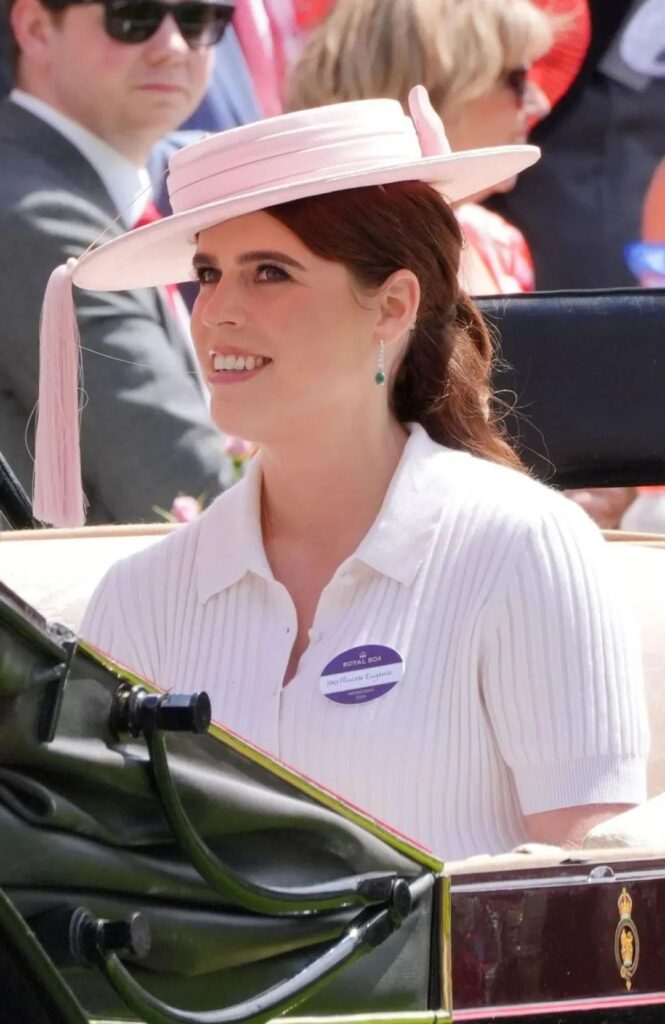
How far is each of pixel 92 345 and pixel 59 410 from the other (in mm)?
1534

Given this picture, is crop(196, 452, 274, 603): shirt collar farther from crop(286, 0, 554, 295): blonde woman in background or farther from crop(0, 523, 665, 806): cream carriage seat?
crop(286, 0, 554, 295): blonde woman in background

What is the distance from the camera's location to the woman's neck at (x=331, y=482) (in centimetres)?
A: 206

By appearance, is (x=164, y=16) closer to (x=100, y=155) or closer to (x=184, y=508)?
(x=100, y=155)

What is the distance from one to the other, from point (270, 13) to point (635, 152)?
33.8 inches

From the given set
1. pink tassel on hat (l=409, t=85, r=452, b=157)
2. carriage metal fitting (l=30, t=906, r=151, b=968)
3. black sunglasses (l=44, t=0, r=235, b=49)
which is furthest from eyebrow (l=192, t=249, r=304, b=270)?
black sunglasses (l=44, t=0, r=235, b=49)

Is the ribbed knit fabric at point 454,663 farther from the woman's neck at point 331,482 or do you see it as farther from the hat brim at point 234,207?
the hat brim at point 234,207

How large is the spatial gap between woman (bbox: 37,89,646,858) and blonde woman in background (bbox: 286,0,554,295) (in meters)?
1.53

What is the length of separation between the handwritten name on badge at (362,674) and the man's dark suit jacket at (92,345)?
1749 millimetres

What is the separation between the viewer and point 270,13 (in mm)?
3754

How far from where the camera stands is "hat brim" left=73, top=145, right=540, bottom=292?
77.2 inches

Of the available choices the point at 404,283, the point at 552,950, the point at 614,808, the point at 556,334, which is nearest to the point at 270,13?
the point at 556,334

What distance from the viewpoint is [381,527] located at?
79.6 inches

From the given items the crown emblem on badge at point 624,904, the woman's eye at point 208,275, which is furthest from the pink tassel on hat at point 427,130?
the crown emblem on badge at point 624,904

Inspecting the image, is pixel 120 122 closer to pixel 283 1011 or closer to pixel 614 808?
pixel 614 808
